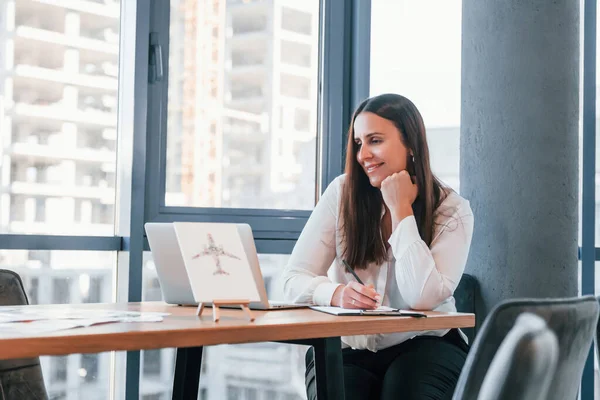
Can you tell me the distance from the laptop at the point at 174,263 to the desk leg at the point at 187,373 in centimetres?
17

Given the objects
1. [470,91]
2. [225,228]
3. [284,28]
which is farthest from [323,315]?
[284,28]

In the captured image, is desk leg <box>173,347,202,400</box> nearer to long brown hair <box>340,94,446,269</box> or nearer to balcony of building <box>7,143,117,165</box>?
long brown hair <box>340,94,446,269</box>

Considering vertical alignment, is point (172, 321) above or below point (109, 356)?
above

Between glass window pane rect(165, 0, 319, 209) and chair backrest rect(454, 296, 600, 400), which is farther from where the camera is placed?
glass window pane rect(165, 0, 319, 209)

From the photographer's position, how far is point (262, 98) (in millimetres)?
3420

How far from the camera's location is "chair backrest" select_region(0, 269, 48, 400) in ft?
6.02

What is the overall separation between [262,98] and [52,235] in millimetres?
1089

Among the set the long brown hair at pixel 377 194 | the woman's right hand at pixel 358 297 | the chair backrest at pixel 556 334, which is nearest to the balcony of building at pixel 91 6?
the long brown hair at pixel 377 194

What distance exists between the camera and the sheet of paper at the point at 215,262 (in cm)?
160

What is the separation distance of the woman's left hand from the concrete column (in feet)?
2.53

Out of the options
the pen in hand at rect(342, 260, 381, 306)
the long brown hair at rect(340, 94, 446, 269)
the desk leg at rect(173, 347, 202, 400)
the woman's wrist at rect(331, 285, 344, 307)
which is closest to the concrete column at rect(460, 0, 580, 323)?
the long brown hair at rect(340, 94, 446, 269)

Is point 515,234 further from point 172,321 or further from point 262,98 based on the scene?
point 172,321

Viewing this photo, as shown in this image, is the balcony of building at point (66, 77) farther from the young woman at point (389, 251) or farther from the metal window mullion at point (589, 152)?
the metal window mullion at point (589, 152)

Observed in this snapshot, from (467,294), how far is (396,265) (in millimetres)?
924
